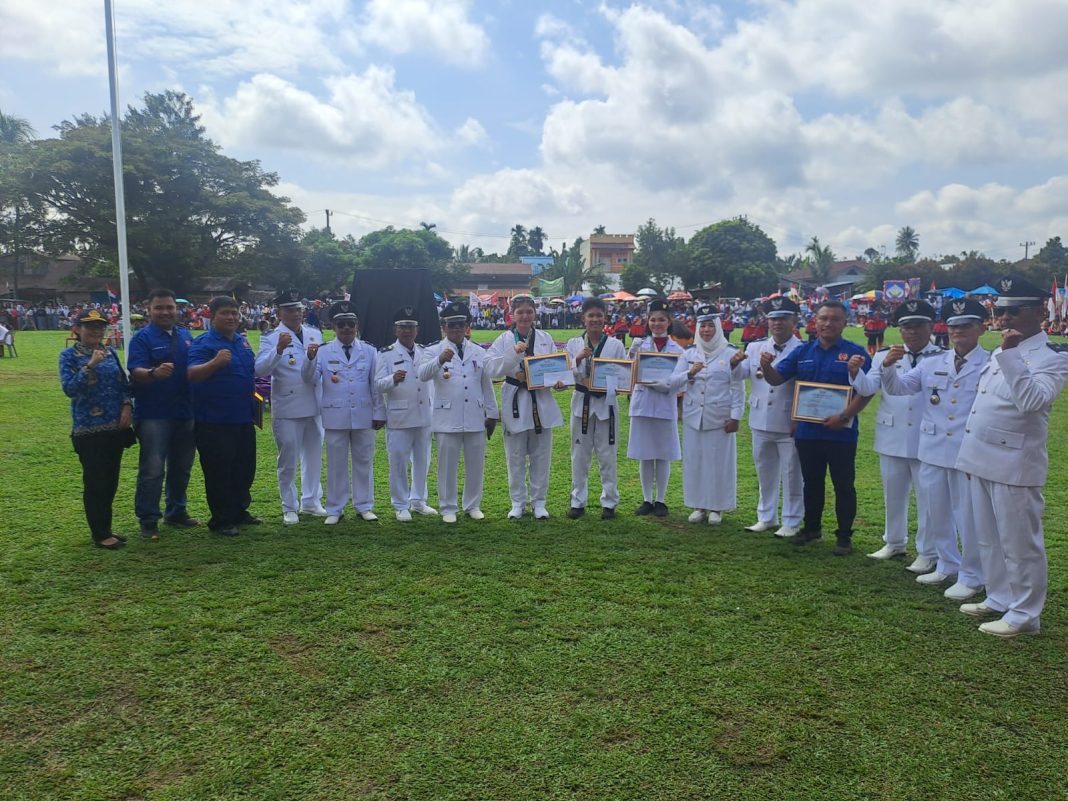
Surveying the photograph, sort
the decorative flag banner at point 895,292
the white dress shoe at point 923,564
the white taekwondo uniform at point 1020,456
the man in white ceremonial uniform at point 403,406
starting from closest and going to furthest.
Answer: the white taekwondo uniform at point 1020,456 → the white dress shoe at point 923,564 → the man in white ceremonial uniform at point 403,406 → the decorative flag banner at point 895,292

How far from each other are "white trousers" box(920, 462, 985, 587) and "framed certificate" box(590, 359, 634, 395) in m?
2.78

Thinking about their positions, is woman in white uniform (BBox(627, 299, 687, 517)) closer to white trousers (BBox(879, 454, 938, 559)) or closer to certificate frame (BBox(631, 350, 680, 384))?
certificate frame (BBox(631, 350, 680, 384))

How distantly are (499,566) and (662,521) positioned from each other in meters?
2.16

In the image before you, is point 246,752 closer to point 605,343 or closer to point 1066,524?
point 605,343

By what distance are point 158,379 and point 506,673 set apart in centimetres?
423

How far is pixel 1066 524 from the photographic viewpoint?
7.12 meters

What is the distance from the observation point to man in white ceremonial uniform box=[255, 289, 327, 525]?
23.4ft

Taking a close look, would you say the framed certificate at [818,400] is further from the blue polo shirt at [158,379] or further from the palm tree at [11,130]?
the palm tree at [11,130]

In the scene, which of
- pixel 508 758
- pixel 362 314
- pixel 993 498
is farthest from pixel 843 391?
pixel 362 314

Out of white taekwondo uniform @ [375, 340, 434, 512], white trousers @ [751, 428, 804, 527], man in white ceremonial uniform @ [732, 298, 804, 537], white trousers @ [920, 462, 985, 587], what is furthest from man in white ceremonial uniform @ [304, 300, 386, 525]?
white trousers @ [920, 462, 985, 587]

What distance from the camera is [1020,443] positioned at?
468 centimetres

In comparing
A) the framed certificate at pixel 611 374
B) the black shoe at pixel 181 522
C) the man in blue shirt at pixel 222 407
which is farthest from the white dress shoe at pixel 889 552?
the black shoe at pixel 181 522

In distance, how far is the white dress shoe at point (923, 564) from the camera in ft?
19.4

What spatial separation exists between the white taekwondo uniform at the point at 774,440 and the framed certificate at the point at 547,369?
1728 millimetres
